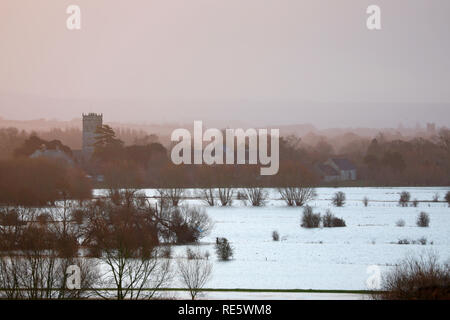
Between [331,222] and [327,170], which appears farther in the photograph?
[327,170]

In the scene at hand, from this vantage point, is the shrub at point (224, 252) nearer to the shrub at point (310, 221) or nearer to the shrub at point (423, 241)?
the shrub at point (423, 241)

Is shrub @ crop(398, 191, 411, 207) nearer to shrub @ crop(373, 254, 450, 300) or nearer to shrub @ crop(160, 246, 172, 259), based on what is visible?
shrub @ crop(160, 246, 172, 259)

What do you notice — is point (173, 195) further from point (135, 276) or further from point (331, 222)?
point (135, 276)

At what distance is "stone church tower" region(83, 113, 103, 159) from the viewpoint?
63.5 metres

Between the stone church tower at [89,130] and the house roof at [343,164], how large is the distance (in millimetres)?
23121

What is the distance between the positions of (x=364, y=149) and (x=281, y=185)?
4318 cm

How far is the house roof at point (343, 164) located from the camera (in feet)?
215

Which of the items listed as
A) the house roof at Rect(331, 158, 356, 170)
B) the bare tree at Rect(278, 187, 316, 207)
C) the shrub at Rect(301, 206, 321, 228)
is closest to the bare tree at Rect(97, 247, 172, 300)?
the shrub at Rect(301, 206, 321, 228)

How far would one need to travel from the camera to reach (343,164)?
2606 inches

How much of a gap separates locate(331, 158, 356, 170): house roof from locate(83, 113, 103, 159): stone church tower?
75.9 feet

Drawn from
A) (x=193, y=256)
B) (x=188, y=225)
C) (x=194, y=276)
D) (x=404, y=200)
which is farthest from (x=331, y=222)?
(x=194, y=276)

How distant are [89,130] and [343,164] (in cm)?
2534
